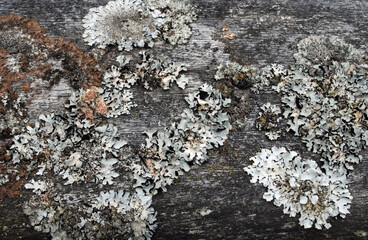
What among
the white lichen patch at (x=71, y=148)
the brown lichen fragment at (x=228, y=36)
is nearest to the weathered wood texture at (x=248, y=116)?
the brown lichen fragment at (x=228, y=36)

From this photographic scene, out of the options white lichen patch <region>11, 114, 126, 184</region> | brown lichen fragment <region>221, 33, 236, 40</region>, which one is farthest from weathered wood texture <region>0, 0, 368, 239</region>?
white lichen patch <region>11, 114, 126, 184</region>

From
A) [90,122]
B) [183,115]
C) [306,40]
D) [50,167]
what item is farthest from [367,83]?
[50,167]

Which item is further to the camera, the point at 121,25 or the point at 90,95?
the point at 121,25

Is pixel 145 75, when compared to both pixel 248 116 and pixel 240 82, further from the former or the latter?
pixel 248 116

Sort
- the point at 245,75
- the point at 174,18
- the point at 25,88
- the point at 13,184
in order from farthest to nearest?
the point at 174,18
the point at 245,75
the point at 25,88
the point at 13,184

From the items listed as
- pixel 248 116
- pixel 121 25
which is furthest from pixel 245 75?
pixel 121 25

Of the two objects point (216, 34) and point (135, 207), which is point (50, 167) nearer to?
point (135, 207)

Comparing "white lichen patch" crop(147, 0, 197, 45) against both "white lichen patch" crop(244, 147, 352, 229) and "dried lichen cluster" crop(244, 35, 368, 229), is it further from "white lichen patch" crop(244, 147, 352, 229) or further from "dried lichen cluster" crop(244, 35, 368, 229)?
"white lichen patch" crop(244, 147, 352, 229)
